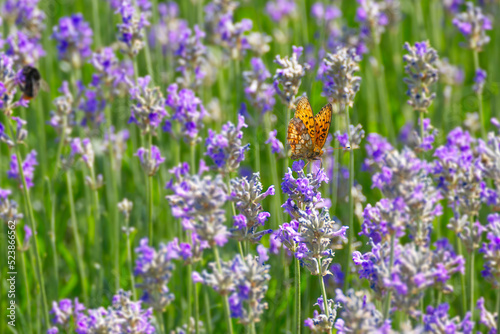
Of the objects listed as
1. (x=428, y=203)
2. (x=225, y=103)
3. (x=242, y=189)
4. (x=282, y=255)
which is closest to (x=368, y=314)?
(x=428, y=203)

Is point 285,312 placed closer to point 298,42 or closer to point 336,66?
point 336,66

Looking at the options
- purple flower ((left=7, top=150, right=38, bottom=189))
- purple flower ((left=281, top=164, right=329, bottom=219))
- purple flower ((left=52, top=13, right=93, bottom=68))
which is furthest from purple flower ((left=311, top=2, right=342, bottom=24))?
purple flower ((left=281, top=164, right=329, bottom=219))

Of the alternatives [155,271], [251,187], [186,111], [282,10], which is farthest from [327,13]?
[155,271]

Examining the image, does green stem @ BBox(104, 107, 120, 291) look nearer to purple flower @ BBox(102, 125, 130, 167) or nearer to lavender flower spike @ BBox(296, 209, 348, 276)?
purple flower @ BBox(102, 125, 130, 167)

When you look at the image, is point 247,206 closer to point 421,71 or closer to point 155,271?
point 155,271

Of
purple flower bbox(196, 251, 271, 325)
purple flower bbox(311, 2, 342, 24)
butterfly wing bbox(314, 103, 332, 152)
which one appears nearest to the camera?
purple flower bbox(196, 251, 271, 325)

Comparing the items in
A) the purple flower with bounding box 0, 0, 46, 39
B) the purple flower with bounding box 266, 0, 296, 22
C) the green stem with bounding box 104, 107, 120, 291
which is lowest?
the green stem with bounding box 104, 107, 120, 291

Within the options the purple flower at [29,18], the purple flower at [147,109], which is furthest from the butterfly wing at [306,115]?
the purple flower at [29,18]
